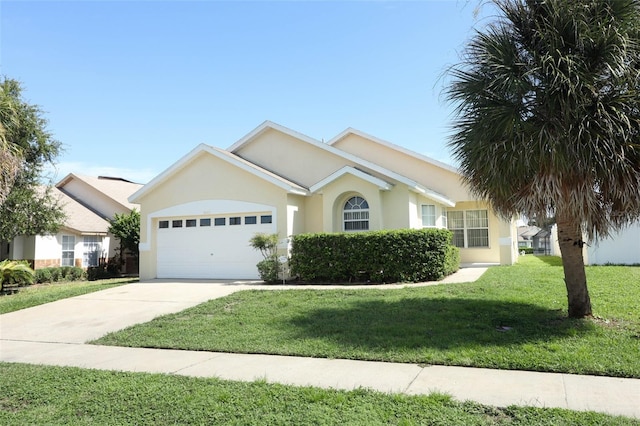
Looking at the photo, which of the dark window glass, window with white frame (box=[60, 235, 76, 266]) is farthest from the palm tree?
window with white frame (box=[60, 235, 76, 266])

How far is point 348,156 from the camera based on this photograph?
61.5 ft

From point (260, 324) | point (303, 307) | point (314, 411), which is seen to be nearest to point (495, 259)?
point (303, 307)

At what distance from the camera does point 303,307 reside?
35.5ft

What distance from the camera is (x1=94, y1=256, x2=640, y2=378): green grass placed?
6.62 metres

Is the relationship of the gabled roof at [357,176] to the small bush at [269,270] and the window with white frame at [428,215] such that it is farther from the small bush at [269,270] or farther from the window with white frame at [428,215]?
the small bush at [269,270]

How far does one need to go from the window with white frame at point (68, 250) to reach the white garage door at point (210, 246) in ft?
29.1

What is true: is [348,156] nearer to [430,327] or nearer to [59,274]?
[430,327]

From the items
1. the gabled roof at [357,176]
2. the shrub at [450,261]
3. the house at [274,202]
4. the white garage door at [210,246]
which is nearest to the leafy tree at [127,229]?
the house at [274,202]

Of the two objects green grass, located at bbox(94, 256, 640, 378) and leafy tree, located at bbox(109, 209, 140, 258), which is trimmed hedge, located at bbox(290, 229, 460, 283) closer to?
green grass, located at bbox(94, 256, 640, 378)

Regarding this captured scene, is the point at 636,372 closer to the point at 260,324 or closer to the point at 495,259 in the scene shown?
the point at 260,324

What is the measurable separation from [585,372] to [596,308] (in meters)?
4.14

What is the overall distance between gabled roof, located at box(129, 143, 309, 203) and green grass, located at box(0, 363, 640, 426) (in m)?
11.7

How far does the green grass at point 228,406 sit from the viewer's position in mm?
4566

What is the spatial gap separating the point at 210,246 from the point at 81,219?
12.6 m
